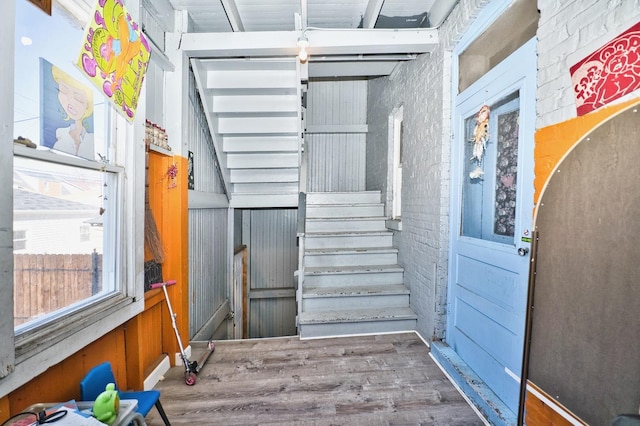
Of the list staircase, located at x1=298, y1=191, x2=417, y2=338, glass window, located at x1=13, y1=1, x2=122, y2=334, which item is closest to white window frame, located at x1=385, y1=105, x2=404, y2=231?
staircase, located at x1=298, y1=191, x2=417, y2=338

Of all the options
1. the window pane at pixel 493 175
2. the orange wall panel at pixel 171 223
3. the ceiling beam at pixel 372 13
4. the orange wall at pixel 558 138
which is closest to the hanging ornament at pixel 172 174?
the orange wall panel at pixel 171 223

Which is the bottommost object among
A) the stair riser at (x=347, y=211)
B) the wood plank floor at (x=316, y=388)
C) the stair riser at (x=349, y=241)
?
the wood plank floor at (x=316, y=388)

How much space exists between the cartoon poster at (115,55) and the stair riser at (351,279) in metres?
2.46

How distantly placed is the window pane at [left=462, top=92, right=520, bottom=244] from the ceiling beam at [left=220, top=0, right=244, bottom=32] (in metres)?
2.23

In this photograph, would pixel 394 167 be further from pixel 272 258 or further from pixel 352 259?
pixel 272 258

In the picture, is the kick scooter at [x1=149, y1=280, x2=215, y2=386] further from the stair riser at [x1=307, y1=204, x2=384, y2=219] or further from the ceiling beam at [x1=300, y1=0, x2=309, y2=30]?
the ceiling beam at [x1=300, y1=0, x2=309, y2=30]

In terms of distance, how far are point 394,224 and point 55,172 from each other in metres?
3.34

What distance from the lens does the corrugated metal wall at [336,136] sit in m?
5.49

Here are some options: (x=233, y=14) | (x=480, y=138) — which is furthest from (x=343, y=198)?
(x=233, y=14)

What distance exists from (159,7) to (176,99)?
0.71 metres

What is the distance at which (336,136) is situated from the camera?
5.57 meters

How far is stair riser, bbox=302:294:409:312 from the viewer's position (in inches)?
123

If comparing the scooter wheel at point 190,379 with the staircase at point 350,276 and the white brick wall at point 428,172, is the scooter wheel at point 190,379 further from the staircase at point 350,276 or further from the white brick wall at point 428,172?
the white brick wall at point 428,172

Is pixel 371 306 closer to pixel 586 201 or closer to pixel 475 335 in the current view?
pixel 475 335
